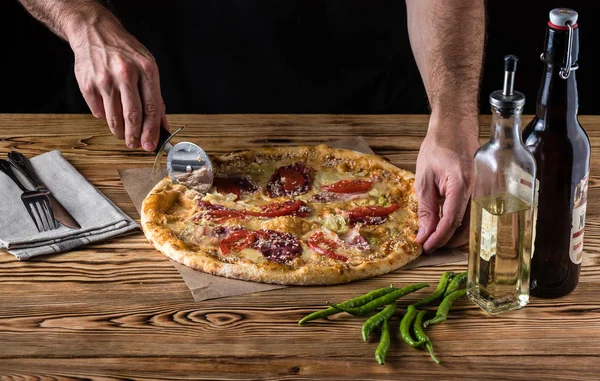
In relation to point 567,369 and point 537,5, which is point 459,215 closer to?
point 567,369

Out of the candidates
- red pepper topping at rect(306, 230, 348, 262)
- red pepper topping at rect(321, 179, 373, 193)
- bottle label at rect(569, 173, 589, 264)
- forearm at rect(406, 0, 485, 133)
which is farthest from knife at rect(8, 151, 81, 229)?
bottle label at rect(569, 173, 589, 264)

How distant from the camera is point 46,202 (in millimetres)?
2477

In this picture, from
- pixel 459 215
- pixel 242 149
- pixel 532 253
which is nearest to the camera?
pixel 532 253

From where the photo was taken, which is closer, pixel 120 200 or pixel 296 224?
pixel 296 224

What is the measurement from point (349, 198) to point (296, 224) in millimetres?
277

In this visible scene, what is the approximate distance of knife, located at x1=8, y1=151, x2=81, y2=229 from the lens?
8.08 ft

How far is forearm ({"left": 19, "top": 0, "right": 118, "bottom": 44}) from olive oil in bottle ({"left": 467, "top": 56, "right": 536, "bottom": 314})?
144 cm

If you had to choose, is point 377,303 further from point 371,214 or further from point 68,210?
point 68,210

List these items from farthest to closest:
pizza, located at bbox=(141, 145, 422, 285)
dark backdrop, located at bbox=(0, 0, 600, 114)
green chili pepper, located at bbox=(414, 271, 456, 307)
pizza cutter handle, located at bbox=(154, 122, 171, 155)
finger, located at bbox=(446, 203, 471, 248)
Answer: dark backdrop, located at bbox=(0, 0, 600, 114), pizza cutter handle, located at bbox=(154, 122, 171, 155), finger, located at bbox=(446, 203, 471, 248), pizza, located at bbox=(141, 145, 422, 285), green chili pepper, located at bbox=(414, 271, 456, 307)

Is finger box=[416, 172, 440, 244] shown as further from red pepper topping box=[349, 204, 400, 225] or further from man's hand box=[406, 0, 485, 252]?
red pepper topping box=[349, 204, 400, 225]

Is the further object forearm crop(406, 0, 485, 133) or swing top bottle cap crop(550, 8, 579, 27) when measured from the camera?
forearm crop(406, 0, 485, 133)

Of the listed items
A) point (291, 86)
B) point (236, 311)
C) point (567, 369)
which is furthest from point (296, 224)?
point (291, 86)

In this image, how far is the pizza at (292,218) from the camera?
221cm

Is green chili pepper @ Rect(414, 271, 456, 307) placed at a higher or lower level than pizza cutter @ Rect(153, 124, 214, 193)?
lower
